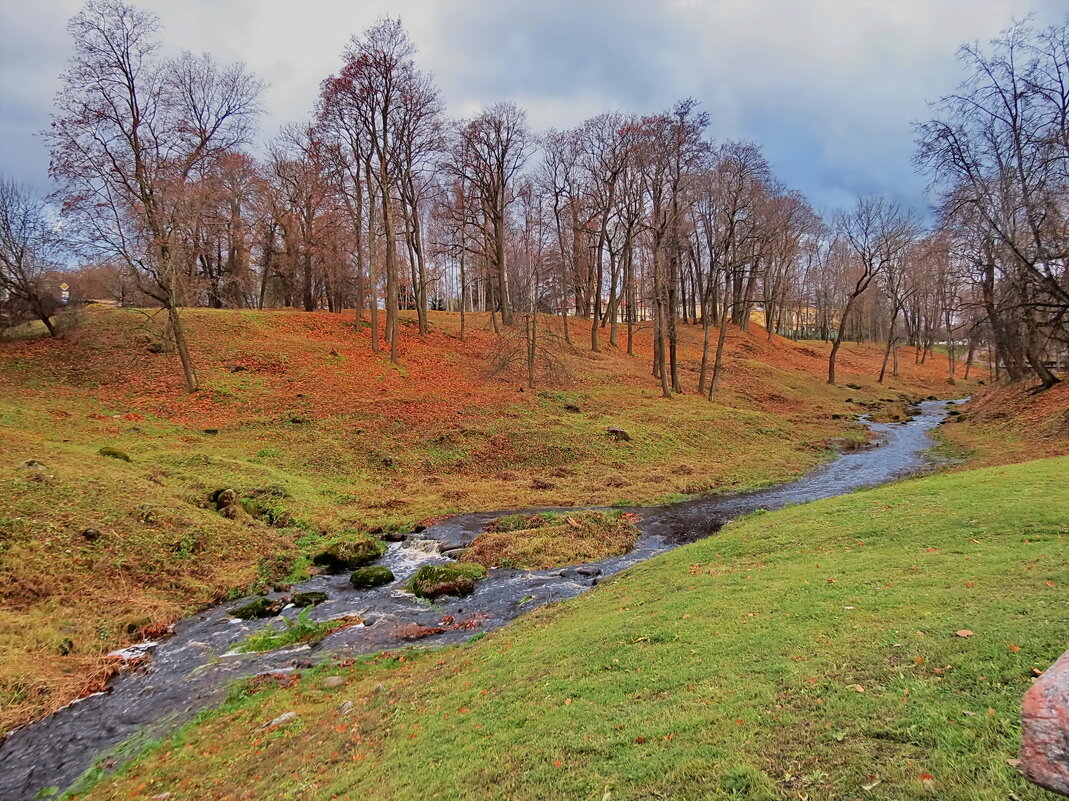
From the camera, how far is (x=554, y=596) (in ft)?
35.2

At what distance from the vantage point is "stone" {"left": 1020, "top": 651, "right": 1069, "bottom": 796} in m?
2.54

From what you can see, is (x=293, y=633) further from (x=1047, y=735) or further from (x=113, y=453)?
(x=113, y=453)

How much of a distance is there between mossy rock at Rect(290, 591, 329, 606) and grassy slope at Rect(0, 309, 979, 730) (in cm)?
134

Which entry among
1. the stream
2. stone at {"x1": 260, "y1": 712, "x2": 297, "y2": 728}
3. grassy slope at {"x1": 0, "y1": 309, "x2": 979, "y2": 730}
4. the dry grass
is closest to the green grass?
the stream

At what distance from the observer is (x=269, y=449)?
64.8ft

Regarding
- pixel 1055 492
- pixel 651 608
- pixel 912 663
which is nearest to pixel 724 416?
pixel 1055 492

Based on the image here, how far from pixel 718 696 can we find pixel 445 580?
7.53 metres

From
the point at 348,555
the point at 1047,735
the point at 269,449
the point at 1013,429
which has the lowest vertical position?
the point at 348,555

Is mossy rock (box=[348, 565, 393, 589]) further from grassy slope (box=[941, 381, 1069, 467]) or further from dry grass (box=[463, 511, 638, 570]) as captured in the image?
grassy slope (box=[941, 381, 1069, 467])

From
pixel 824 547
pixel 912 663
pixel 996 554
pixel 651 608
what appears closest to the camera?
pixel 912 663

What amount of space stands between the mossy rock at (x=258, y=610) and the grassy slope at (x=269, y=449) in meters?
0.97

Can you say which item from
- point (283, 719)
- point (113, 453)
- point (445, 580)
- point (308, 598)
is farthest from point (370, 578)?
point (113, 453)

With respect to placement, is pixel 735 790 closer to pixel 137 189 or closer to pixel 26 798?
pixel 26 798

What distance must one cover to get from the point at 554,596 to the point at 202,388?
21.5 m
